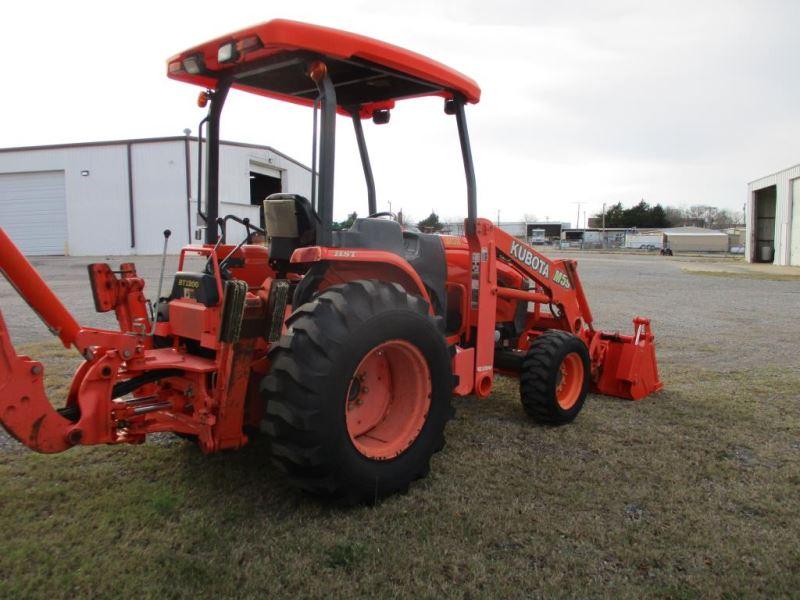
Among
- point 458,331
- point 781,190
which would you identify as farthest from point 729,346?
point 781,190

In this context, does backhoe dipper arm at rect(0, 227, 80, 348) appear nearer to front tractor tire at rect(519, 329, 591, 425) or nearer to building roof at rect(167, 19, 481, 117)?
building roof at rect(167, 19, 481, 117)

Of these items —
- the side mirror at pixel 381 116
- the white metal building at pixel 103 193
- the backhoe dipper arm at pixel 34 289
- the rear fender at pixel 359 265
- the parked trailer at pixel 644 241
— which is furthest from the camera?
the parked trailer at pixel 644 241

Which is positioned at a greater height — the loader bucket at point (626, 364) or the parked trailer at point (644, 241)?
the parked trailer at point (644, 241)

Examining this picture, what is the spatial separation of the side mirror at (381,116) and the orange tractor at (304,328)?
1cm

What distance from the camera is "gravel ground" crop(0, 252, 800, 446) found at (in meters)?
8.14

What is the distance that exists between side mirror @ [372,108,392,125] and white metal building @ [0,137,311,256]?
25945 millimetres

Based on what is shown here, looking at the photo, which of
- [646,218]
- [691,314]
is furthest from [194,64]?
[646,218]

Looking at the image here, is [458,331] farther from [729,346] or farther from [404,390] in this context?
[729,346]

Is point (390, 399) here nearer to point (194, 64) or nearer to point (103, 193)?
point (194, 64)

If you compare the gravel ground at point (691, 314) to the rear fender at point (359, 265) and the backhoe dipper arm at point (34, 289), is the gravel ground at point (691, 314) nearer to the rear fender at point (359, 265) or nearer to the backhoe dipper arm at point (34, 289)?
the backhoe dipper arm at point (34, 289)

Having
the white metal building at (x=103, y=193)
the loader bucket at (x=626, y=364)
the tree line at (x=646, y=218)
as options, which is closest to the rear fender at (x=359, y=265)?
the loader bucket at (x=626, y=364)

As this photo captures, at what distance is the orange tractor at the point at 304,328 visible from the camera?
122 inches

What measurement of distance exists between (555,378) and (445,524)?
200cm

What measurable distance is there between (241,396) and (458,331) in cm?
199
